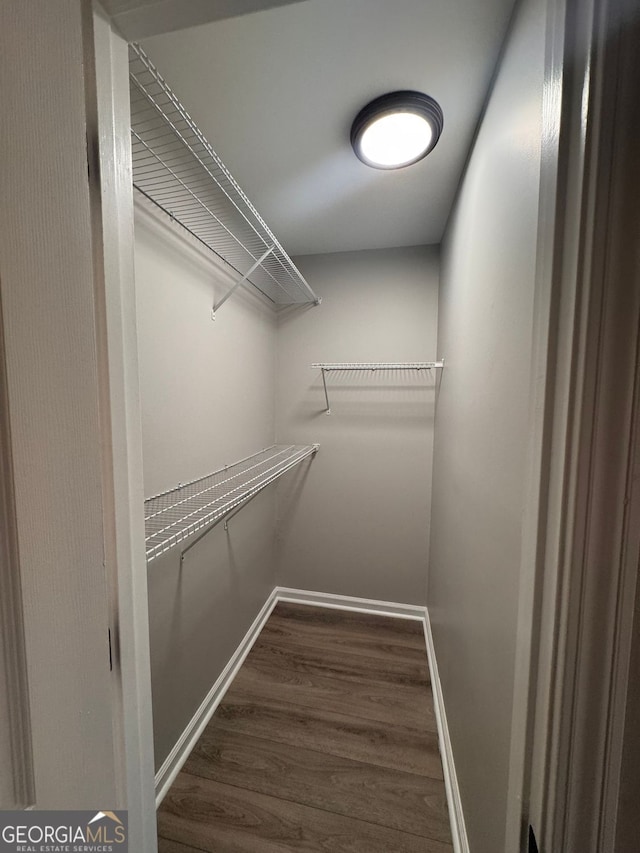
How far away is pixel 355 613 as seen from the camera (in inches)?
82.6

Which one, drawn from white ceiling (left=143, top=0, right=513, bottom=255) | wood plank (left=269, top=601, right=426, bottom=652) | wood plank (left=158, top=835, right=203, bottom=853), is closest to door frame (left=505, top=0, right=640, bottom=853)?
white ceiling (left=143, top=0, right=513, bottom=255)

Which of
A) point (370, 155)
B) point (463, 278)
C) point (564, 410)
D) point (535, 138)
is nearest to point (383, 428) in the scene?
point (463, 278)

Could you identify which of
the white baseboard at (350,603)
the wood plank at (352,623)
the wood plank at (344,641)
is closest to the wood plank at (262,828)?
the wood plank at (344,641)

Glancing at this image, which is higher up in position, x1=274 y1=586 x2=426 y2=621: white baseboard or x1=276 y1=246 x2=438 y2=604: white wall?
x1=276 y1=246 x2=438 y2=604: white wall

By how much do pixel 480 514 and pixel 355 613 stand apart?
160 centimetres

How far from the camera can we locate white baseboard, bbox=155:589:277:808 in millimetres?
1143

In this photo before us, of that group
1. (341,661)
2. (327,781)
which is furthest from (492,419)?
(341,661)

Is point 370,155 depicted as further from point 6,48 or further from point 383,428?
point 383,428

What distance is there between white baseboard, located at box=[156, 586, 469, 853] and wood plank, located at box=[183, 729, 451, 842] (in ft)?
0.17

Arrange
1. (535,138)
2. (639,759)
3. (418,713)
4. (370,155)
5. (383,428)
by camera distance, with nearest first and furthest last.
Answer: (639,759) < (535,138) < (370,155) < (418,713) < (383,428)

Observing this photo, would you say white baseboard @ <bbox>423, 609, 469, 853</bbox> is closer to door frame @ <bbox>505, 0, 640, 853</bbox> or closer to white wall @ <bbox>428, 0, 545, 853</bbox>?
white wall @ <bbox>428, 0, 545, 853</bbox>

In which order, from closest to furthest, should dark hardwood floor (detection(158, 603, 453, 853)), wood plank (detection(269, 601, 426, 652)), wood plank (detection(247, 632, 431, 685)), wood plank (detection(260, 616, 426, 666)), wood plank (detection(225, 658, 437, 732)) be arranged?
dark hardwood floor (detection(158, 603, 453, 853))
wood plank (detection(225, 658, 437, 732))
wood plank (detection(247, 632, 431, 685))
wood plank (detection(260, 616, 426, 666))
wood plank (detection(269, 601, 426, 652))

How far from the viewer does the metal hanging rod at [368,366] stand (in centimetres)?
183

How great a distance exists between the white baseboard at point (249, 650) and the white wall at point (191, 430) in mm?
56
